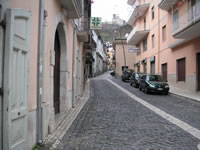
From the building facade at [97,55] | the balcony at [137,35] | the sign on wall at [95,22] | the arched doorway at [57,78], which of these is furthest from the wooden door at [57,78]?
the building facade at [97,55]

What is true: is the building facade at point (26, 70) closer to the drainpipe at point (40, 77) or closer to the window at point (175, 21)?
the drainpipe at point (40, 77)

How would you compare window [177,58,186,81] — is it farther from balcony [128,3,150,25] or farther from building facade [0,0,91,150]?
building facade [0,0,91,150]

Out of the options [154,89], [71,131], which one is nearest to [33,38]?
[71,131]

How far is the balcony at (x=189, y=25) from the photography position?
1212cm

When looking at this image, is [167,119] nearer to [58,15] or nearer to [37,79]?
[37,79]

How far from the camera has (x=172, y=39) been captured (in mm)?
17609

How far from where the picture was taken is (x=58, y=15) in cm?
644

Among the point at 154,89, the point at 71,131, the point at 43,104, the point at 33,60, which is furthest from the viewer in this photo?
the point at 154,89

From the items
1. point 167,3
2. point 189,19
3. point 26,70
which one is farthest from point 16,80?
point 167,3

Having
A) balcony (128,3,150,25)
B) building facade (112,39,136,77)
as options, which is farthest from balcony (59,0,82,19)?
building facade (112,39,136,77)

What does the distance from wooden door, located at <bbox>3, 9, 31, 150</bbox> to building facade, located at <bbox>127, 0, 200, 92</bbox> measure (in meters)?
11.3

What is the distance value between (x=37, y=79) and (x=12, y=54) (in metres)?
1.57

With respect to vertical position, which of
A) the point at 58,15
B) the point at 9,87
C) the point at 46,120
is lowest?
the point at 46,120

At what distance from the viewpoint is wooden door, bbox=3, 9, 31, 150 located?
9.78 feet
